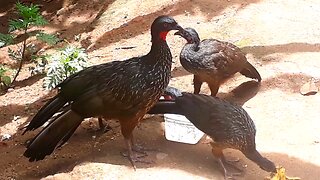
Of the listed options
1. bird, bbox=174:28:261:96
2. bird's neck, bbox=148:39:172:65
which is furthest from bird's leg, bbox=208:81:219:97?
bird's neck, bbox=148:39:172:65

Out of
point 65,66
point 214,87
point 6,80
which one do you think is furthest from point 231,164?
point 6,80

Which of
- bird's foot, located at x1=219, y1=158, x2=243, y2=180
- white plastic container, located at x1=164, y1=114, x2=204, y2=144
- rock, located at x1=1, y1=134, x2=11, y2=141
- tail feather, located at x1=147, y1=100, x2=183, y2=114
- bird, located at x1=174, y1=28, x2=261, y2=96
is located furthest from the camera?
rock, located at x1=1, y1=134, x2=11, y2=141

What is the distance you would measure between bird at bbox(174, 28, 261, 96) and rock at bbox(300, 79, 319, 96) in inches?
29.7

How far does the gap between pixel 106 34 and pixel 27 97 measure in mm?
1783

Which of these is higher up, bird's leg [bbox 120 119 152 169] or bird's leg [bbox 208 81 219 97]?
bird's leg [bbox 120 119 152 169]

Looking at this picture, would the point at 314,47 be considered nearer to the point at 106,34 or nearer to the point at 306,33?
the point at 306,33

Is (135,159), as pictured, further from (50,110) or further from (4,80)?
(4,80)

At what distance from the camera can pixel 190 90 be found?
7.03 m

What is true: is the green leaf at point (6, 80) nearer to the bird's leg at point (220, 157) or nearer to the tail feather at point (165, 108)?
the tail feather at point (165, 108)

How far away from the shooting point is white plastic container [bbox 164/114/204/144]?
582 cm

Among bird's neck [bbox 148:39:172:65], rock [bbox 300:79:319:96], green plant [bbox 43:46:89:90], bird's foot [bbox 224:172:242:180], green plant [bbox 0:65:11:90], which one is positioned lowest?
green plant [bbox 0:65:11:90]

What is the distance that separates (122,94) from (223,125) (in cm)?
95

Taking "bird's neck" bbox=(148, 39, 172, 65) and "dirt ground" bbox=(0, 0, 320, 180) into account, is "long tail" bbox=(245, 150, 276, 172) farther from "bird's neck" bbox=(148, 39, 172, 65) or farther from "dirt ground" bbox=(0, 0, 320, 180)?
"bird's neck" bbox=(148, 39, 172, 65)

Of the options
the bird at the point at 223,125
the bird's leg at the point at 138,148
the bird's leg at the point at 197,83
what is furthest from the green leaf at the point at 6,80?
the bird at the point at 223,125
